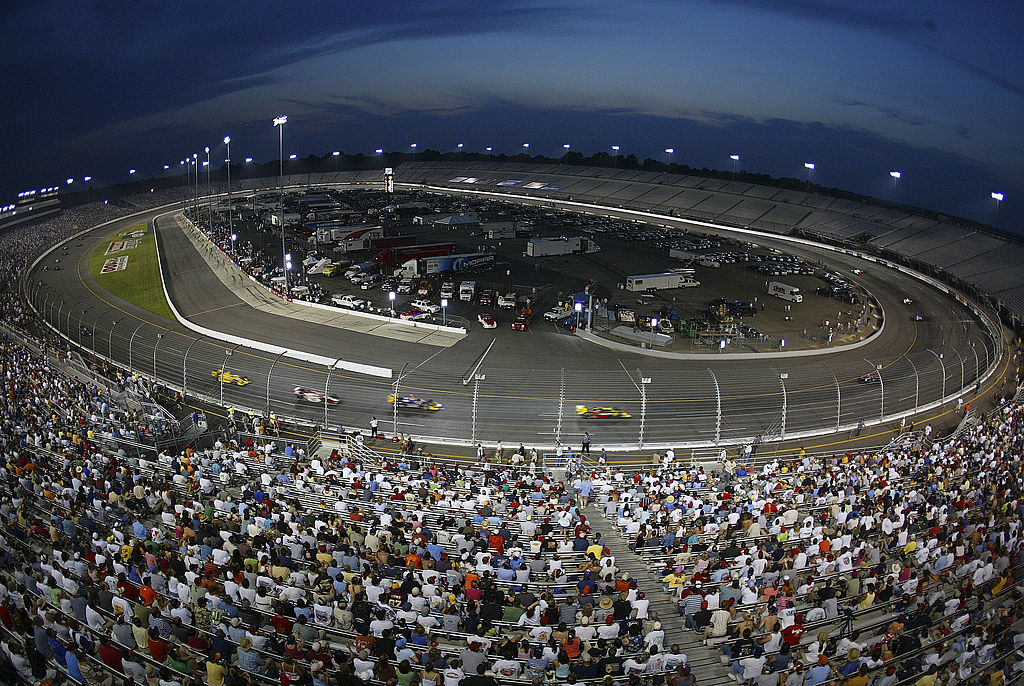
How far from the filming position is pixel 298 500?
1792 centimetres

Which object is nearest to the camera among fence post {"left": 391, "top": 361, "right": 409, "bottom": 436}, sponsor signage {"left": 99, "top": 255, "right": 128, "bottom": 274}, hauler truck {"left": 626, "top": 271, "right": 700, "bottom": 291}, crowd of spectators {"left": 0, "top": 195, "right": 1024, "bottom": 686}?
crowd of spectators {"left": 0, "top": 195, "right": 1024, "bottom": 686}

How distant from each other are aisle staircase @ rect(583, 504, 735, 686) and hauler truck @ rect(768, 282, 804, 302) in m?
38.7

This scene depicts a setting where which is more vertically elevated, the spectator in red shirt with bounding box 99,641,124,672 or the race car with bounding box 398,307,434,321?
the spectator in red shirt with bounding box 99,641,124,672

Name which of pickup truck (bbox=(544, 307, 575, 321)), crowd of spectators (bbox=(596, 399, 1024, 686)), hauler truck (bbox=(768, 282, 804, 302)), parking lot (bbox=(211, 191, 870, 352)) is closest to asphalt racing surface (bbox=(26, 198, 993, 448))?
pickup truck (bbox=(544, 307, 575, 321))

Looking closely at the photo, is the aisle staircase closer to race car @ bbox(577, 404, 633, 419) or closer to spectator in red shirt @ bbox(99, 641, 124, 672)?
race car @ bbox(577, 404, 633, 419)

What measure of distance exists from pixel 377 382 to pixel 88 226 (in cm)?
7111

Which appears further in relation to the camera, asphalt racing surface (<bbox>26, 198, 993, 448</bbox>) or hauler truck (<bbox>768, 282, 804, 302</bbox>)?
hauler truck (<bbox>768, 282, 804, 302</bbox>)

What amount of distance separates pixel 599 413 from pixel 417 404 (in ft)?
24.0

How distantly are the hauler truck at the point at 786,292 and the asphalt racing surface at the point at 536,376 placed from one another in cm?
659

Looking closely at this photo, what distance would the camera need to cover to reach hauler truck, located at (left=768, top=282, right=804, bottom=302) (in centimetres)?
5181

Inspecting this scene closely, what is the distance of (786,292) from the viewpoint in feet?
172

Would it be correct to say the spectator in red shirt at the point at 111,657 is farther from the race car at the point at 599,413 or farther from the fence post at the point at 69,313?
the fence post at the point at 69,313

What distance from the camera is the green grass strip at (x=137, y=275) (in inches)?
1908

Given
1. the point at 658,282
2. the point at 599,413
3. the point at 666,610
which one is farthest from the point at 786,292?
the point at 666,610
